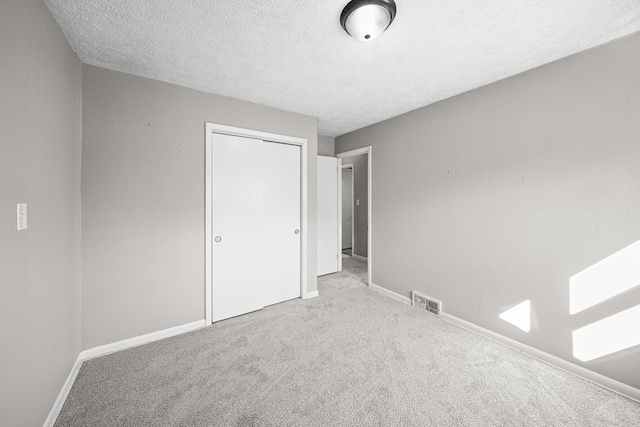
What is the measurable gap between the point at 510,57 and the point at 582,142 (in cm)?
85

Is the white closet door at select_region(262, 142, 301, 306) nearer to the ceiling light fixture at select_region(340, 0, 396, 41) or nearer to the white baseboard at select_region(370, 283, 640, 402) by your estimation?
the ceiling light fixture at select_region(340, 0, 396, 41)

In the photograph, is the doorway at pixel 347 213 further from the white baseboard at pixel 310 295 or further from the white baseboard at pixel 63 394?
the white baseboard at pixel 63 394

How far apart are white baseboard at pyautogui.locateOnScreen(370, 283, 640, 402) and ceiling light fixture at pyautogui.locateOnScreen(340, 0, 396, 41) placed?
2768mm

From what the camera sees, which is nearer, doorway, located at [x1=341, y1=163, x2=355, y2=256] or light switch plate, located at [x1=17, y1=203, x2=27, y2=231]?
light switch plate, located at [x1=17, y1=203, x2=27, y2=231]

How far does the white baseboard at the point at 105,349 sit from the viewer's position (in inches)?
57.9

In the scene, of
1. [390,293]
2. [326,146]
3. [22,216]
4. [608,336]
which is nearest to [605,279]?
[608,336]

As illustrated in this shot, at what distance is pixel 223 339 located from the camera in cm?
227

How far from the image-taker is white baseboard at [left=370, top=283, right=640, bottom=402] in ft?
5.33

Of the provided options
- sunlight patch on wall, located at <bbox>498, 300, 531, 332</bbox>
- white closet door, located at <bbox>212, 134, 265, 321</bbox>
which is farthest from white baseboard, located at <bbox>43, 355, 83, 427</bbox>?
sunlight patch on wall, located at <bbox>498, 300, 531, 332</bbox>

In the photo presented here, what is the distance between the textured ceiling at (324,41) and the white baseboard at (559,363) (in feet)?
7.87

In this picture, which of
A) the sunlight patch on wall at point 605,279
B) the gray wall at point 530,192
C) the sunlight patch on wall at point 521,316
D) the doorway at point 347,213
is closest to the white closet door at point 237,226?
the gray wall at point 530,192

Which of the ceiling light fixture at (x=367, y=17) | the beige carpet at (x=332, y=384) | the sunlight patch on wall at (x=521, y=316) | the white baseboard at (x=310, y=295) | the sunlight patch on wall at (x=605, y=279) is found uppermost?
the ceiling light fixture at (x=367, y=17)

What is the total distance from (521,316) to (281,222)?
8.70ft

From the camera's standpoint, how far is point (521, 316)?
211 centimetres
